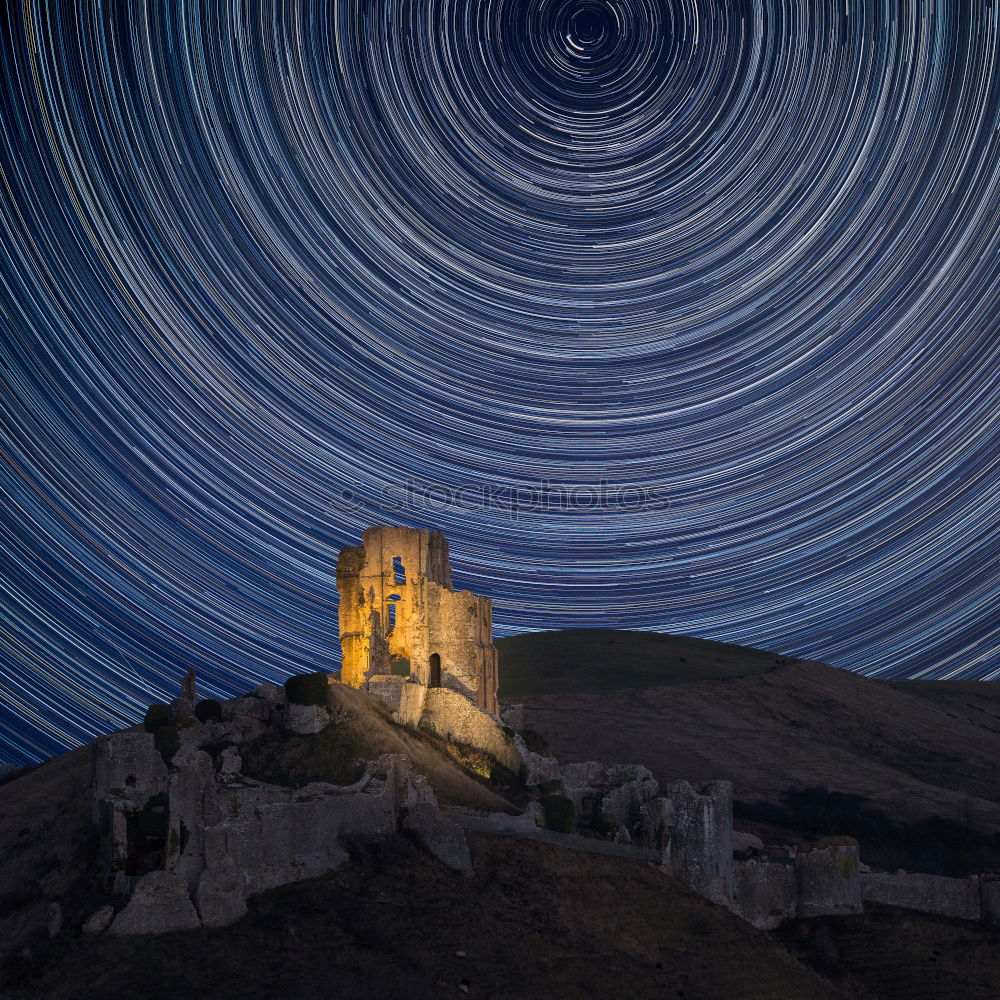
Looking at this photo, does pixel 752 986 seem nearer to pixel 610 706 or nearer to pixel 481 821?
pixel 481 821

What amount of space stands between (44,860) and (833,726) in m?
68.0

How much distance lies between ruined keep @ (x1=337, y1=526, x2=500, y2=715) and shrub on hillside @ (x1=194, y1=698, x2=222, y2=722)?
1135cm

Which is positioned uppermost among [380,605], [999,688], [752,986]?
[999,688]

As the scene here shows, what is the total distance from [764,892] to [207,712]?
23.3 m

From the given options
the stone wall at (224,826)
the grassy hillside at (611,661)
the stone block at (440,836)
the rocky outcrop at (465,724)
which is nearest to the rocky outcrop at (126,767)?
the stone wall at (224,826)

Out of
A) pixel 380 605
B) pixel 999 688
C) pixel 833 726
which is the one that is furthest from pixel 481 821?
pixel 999 688

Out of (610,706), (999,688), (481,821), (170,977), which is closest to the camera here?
(170,977)

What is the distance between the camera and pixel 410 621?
69.2m

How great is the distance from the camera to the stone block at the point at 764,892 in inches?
2008

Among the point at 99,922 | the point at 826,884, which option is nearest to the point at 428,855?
the point at 99,922

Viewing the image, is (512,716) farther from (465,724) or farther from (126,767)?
(126,767)

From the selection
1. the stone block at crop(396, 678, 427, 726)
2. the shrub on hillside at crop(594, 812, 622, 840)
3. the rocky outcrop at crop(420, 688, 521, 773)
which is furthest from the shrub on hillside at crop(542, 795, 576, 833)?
the stone block at crop(396, 678, 427, 726)

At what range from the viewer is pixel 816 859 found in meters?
52.2

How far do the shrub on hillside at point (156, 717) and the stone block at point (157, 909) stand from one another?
1752 centimetres
